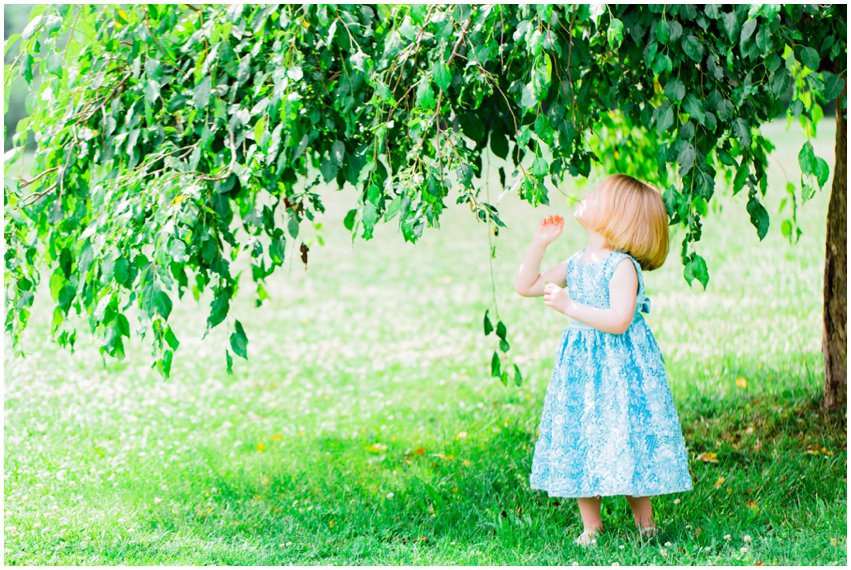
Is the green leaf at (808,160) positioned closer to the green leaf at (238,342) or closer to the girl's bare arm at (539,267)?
the girl's bare arm at (539,267)

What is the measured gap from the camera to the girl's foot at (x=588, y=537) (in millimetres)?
3053

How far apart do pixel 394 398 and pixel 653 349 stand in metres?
2.75

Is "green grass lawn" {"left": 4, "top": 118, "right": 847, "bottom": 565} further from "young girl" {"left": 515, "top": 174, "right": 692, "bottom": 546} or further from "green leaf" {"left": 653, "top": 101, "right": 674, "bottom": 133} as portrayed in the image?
"green leaf" {"left": 653, "top": 101, "right": 674, "bottom": 133}

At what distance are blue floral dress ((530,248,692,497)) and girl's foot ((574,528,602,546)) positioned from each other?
8.3 inches

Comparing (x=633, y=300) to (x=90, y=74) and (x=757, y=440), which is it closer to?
(x=757, y=440)

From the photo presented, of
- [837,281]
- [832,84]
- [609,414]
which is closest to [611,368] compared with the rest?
[609,414]

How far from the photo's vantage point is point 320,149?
117 inches

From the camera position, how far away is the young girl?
289cm

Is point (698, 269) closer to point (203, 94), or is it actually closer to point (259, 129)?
point (259, 129)

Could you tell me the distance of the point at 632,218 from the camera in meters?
2.91

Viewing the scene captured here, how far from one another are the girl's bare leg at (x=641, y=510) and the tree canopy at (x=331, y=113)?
0.63 m

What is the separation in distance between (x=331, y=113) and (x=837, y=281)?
8.38 ft

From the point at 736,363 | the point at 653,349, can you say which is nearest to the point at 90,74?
the point at 653,349

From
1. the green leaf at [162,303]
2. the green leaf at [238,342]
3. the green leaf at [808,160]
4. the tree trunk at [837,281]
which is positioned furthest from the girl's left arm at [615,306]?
the tree trunk at [837,281]
